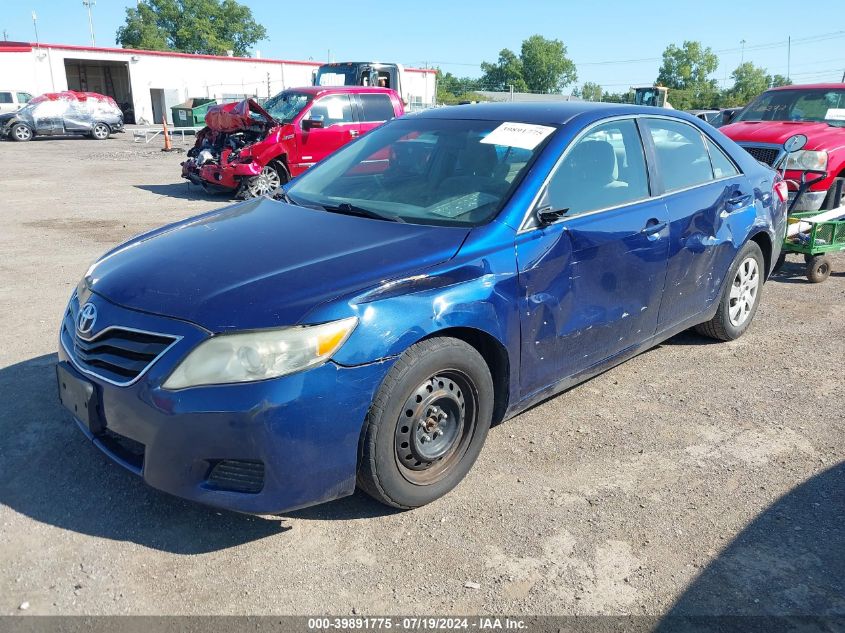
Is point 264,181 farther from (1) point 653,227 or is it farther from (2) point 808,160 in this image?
(1) point 653,227

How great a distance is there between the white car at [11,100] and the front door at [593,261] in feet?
114

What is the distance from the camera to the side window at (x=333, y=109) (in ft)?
40.2

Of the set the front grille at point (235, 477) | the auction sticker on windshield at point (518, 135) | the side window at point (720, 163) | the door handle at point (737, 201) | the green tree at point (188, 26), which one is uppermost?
the green tree at point (188, 26)

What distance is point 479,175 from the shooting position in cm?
361

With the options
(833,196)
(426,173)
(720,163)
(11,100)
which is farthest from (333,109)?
(11,100)

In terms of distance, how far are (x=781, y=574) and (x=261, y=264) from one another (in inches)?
95.0

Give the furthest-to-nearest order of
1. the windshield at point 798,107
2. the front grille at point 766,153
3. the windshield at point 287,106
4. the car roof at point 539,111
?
the windshield at point 287,106
the windshield at point 798,107
the front grille at point 766,153
the car roof at point 539,111

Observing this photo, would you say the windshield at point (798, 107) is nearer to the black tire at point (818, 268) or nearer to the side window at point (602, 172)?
the black tire at point (818, 268)

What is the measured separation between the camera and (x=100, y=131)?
28.5 metres

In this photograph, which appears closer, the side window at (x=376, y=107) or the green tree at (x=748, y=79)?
the side window at (x=376, y=107)

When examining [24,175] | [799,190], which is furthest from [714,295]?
[24,175]

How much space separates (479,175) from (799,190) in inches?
190

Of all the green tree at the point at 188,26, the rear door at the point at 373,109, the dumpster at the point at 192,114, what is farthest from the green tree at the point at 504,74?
the rear door at the point at 373,109

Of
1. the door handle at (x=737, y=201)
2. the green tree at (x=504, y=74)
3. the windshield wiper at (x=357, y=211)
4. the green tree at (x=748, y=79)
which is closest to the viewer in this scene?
the windshield wiper at (x=357, y=211)
